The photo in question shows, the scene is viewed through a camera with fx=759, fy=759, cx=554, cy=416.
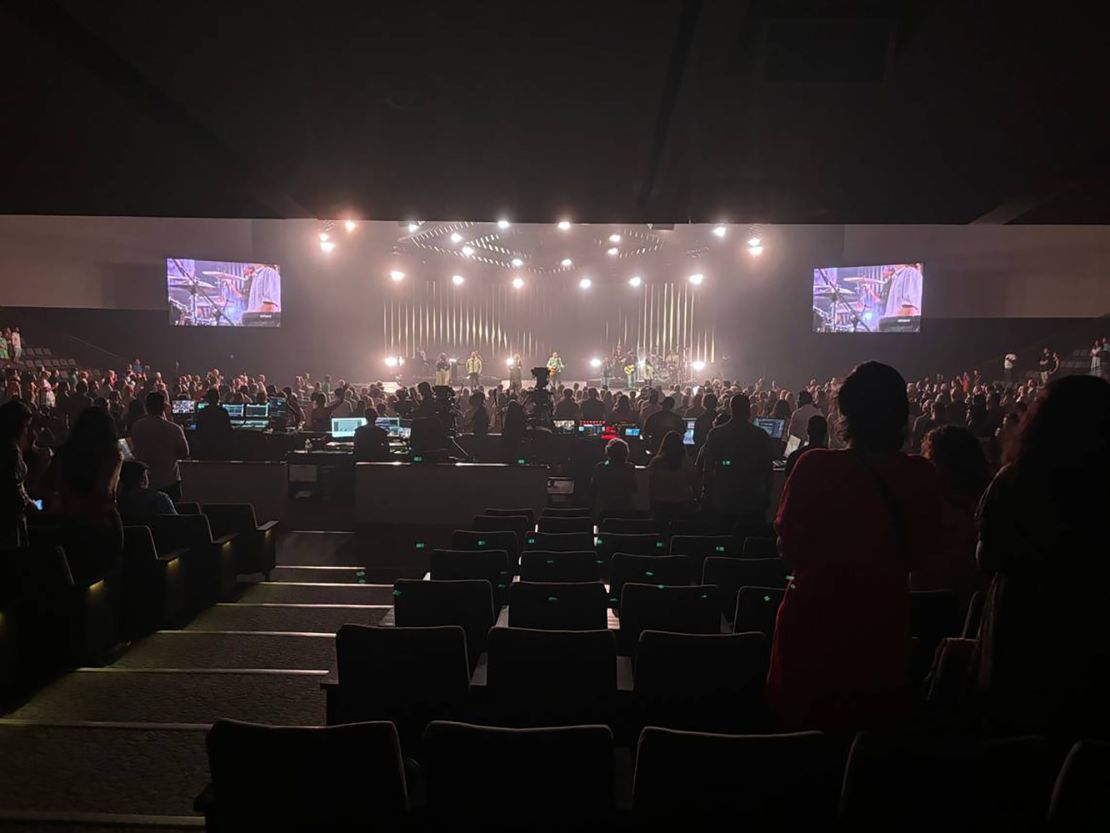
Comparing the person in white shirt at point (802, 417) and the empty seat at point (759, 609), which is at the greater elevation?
the person in white shirt at point (802, 417)

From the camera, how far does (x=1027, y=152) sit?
4.73m

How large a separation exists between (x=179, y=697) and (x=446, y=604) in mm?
1508

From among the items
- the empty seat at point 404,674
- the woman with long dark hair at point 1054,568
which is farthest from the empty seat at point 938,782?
→ the empty seat at point 404,674

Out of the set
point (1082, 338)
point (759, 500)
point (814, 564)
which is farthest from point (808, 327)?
point (814, 564)

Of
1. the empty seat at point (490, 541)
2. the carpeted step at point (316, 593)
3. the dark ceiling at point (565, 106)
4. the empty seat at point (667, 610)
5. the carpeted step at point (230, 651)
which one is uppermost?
the dark ceiling at point (565, 106)

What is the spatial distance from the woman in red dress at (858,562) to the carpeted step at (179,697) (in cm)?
245

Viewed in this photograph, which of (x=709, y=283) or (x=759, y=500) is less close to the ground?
(x=709, y=283)

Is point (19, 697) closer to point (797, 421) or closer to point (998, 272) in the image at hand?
point (797, 421)

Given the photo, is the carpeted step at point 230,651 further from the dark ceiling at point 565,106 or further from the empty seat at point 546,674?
the dark ceiling at point 565,106

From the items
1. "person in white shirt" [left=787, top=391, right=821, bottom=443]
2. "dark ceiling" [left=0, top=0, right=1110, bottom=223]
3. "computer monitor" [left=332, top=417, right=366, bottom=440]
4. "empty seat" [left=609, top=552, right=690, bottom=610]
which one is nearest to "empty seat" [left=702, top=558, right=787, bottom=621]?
"empty seat" [left=609, top=552, right=690, bottom=610]

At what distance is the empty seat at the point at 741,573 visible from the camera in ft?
12.9

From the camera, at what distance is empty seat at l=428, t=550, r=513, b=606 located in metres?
4.12

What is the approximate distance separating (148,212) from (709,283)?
76.5 feet

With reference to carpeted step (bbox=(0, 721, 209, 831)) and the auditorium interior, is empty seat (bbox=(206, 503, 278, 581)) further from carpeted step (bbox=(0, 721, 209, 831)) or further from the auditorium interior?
carpeted step (bbox=(0, 721, 209, 831))
